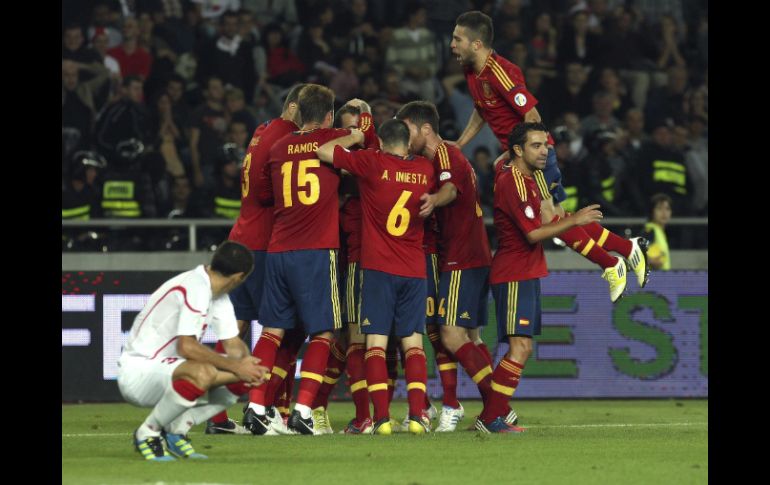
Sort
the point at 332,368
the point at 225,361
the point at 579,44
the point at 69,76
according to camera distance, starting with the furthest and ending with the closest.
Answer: the point at 579,44 → the point at 69,76 → the point at 332,368 → the point at 225,361

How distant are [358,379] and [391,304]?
0.78 m

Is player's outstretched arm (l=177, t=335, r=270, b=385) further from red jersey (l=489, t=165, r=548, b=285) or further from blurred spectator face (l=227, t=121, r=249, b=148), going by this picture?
blurred spectator face (l=227, t=121, r=249, b=148)

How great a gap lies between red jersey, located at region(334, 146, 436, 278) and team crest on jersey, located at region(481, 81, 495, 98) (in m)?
1.09

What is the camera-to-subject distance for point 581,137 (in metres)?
16.8

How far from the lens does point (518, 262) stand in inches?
379

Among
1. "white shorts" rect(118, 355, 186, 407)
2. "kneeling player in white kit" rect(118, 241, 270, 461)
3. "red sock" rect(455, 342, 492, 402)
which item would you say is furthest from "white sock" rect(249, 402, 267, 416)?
"white shorts" rect(118, 355, 186, 407)

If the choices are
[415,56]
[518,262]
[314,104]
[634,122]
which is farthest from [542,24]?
[314,104]

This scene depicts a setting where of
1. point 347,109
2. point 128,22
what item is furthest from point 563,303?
point 128,22

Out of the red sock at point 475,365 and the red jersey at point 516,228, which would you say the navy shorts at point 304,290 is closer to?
the red sock at point 475,365

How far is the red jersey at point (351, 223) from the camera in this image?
992cm

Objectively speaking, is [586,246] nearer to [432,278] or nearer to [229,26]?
[432,278]

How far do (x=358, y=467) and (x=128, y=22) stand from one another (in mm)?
10879

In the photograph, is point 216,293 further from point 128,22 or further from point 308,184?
point 128,22

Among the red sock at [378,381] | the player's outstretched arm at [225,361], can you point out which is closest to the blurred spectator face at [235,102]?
the red sock at [378,381]
